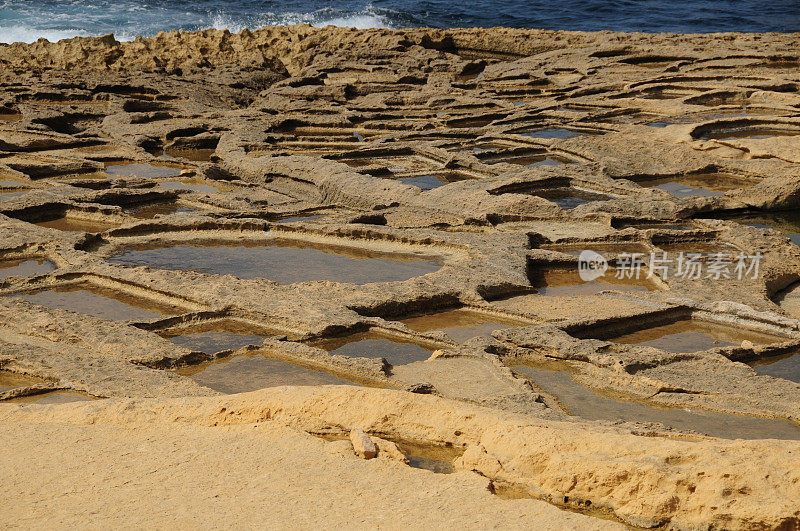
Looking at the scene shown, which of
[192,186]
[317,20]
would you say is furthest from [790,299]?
[317,20]

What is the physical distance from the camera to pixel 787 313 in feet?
16.8

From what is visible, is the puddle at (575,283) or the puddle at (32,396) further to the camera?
the puddle at (575,283)

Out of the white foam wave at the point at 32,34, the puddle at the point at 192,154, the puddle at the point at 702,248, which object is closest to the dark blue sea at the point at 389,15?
the white foam wave at the point at 32,34

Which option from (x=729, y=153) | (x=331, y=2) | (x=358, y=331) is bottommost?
(x=358, y=331)

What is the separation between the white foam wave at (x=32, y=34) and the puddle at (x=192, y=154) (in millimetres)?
19652

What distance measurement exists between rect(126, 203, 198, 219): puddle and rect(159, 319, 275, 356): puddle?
9.36ft

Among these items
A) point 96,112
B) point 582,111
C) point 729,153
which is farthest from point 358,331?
point 96,112

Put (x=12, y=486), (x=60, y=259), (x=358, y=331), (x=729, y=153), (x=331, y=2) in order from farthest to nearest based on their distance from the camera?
(x=331, y=2)
(x=729, y=153)
(x=60, y=259)
(x=358, y=331)
(x=12, y=486)

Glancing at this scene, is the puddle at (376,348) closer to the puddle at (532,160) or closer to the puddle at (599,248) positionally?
the puddle at (599,248)

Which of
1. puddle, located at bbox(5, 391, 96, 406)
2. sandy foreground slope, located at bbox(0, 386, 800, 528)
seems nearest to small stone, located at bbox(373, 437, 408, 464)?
sandy foreground slope, located at bbox(0, 386, 800, 528)

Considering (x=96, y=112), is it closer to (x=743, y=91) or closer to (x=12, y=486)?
(x=743, y=91)

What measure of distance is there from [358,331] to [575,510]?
2.28 m

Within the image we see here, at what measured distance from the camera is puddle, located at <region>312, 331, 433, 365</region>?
4.44 metres

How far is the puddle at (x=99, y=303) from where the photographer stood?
16.5 feet
